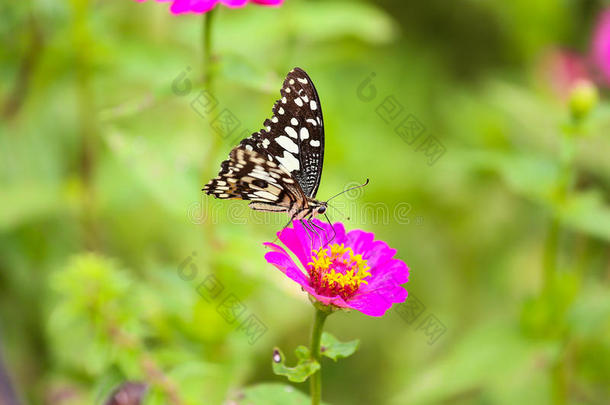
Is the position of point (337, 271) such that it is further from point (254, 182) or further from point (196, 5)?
point (196, 5)

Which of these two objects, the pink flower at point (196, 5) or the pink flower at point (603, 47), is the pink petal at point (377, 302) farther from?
the pink flower at point (603, 47)

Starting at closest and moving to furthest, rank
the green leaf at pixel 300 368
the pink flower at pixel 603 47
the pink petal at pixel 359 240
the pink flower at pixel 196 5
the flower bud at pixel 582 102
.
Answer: the green leaf at pixel 300 368, the pink petal at pixel 359 240, the pink flower at pixel 196 5, the flower bud at pixel 582 102, the pink flower at pixel 603 47

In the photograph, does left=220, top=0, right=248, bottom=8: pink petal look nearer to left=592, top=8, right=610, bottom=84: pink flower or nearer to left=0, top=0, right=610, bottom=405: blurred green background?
left=0, top=0, right=610, bottom=405: blurred green background

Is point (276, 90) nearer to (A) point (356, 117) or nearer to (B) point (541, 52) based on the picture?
(A) point (356, 117)

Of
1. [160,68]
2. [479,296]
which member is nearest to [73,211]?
[160,68]

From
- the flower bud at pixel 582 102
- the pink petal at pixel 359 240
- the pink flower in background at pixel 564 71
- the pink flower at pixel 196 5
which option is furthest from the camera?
the pink flower in background at pixel 564 71

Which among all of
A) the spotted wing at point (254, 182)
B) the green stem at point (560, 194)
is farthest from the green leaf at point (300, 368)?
the green stem at point (560, 194)

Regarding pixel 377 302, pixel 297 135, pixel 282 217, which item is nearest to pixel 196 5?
pixel 297 135
